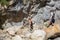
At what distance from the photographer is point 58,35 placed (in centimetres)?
1388

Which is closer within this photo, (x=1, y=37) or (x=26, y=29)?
(x=1, y=37)

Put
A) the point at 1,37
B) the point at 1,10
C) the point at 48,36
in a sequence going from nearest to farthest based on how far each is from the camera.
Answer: the point at 48,36
the point at 1,37
the point at 1,10

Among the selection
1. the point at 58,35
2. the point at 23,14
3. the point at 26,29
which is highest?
the point at 23,14

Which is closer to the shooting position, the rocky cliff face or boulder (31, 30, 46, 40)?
boulder (31, 30, 46, 40)

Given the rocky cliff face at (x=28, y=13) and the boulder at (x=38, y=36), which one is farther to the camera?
the rocky cliff face at (x=28, y=13)

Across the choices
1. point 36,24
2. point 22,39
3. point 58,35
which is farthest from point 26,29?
point 58,35

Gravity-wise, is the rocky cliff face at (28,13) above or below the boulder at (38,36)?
above

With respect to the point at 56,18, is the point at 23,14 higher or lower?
higher

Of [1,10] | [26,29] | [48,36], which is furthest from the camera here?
[1,10]

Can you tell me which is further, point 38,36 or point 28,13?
point 28,13

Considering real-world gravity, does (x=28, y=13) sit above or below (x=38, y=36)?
above

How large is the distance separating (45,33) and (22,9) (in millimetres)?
6189

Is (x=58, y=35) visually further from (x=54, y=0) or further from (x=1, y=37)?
(x=54, y=0)

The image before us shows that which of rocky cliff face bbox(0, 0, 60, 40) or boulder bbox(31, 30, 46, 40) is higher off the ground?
rocky cliff face bbox(0, 0, 60, 40)
